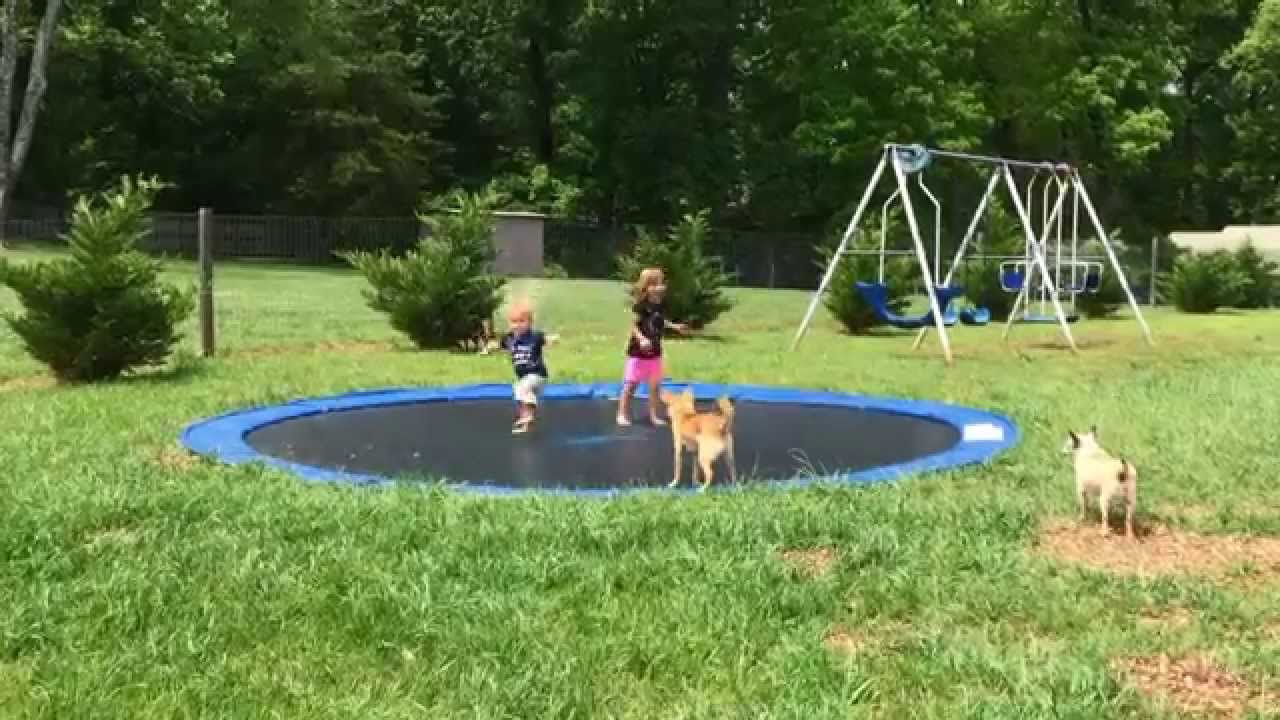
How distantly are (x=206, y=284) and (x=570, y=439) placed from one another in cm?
511

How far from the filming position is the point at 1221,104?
1633 inches

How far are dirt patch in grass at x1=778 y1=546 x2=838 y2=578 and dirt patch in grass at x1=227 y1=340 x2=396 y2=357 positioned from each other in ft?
27.2

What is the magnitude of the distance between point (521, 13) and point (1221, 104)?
22.7 meters

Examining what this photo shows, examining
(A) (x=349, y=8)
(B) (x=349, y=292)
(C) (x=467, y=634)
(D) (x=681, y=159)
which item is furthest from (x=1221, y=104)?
(C) (x=467, y=634)

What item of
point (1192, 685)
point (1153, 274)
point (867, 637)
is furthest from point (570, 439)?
point (1153, 274)

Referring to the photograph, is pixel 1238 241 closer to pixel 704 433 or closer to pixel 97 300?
pixel 97 300

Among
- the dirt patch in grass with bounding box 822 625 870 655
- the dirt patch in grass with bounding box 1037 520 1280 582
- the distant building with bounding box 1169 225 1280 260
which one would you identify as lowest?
the dirt patch in grass with bounding box 822 625 870 655

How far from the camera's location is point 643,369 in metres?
8.20

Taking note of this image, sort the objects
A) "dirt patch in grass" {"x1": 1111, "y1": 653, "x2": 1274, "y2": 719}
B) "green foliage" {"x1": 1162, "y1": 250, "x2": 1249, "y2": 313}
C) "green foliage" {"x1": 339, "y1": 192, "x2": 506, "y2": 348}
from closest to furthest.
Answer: "dirt patch in grass" {"x1": 1111, "y1": 653, "x2": 1274, "y2": 719}
"green foliage" {"x1": 339, "y1": 192, "x2": 506, "y2": 348}
"green foliage" {"x1": 1162, "y1": 250, "x2": 1249, "y2": 313}

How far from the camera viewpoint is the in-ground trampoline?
6.08 m

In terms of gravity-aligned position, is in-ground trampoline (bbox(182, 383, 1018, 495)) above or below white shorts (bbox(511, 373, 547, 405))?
below

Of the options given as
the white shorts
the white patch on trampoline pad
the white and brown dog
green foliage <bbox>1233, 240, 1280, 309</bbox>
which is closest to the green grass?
the white and brown dog

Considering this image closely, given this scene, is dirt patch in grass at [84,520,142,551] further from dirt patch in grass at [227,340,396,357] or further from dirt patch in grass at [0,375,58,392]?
dirt patch in grass at [227,340,396,357]

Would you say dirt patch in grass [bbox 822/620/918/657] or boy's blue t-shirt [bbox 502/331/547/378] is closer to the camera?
dirt patch in grass [bbox 822/620/918/657]
